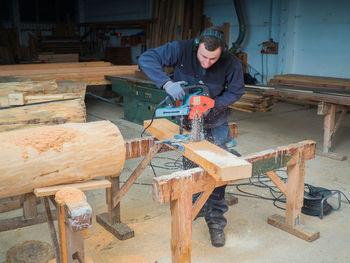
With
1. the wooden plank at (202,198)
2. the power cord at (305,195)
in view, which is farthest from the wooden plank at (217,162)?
the power cord at (305,195)

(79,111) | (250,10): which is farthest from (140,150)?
(250,10)

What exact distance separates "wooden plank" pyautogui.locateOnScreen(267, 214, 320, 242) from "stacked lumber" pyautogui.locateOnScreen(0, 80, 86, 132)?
211 centimetres

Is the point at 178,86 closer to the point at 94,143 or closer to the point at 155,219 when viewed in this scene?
the point at 94,143

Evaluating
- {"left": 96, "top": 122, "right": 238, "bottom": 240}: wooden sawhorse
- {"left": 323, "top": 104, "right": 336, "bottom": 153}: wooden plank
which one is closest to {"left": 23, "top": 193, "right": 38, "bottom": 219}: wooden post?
{"left": 96, "top": 122, "right": 238, "bottom": 240}: wooden sawhorse

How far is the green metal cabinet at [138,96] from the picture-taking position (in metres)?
6.17

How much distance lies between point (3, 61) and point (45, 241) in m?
11.4

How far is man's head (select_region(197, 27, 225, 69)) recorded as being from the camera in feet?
8.72

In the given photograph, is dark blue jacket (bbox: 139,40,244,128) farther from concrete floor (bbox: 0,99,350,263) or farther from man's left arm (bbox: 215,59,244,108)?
concrete floor (bbox: 0,99,350,263)

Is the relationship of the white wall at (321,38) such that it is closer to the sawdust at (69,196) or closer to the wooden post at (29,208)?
the wooden post at (29,208)

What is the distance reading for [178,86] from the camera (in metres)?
2.64

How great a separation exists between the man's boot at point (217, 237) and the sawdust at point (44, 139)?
56.2 inches

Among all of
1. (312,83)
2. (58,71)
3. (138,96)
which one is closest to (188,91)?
(138,96)

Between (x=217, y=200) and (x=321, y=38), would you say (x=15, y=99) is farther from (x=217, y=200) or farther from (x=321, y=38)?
(x=321, y=38)

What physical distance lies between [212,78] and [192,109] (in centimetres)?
54
